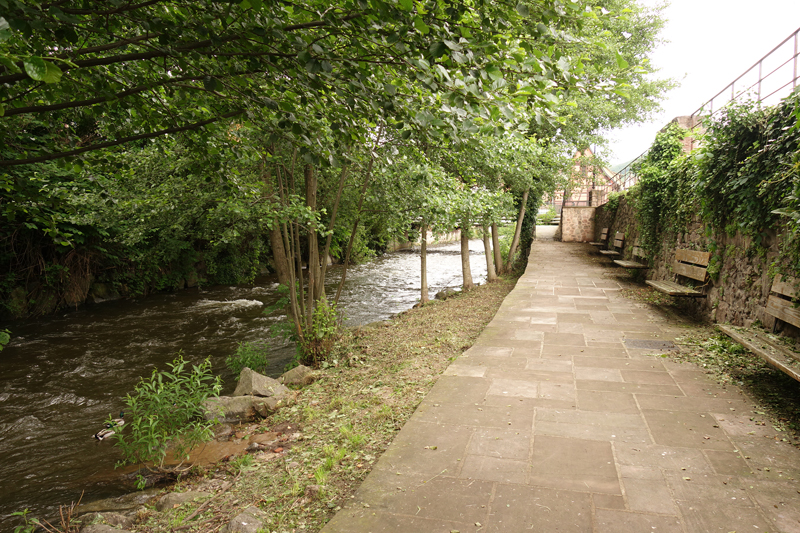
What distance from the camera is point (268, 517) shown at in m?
2.57

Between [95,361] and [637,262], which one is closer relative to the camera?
[95,361]

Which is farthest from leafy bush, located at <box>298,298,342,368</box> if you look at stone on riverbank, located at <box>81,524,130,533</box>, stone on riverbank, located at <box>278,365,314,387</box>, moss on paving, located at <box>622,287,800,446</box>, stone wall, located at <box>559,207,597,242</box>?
stone wall, located at <box>559,207,597,242</box>

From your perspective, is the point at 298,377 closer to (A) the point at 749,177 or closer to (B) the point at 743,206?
(B) the point at 743,206

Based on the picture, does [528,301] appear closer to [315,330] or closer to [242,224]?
[315,330]

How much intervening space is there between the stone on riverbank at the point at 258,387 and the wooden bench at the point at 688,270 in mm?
5548

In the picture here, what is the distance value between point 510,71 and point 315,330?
4.40 meters

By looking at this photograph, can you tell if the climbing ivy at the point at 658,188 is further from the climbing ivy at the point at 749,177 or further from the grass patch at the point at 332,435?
the grass patch at the point at 332,435

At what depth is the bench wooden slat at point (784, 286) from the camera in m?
4.05

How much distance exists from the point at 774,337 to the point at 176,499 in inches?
207

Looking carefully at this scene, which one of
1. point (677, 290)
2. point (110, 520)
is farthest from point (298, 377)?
point (677, 290)

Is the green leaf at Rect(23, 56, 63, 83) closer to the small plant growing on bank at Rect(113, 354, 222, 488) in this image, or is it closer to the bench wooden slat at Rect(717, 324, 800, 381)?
the small plant growing on bank at Rect(113, 354, 222, 488)

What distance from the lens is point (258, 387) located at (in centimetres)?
507

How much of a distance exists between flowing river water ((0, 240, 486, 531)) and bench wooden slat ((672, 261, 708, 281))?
6.30 meters

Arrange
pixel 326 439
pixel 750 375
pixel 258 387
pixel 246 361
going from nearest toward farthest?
A: pixel 326 439 < pixel 750 375 < pixel 258 387 < pixel 246 361
